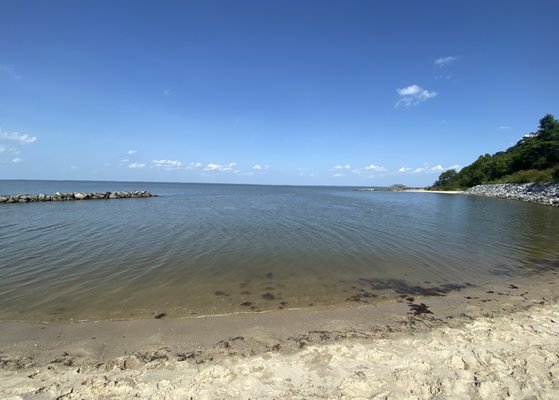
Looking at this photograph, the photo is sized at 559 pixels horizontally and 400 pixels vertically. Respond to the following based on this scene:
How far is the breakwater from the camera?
4014 centimetres

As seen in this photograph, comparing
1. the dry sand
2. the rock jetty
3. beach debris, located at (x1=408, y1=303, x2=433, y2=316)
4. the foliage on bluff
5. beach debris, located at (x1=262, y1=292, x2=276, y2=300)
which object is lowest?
beach debris, located at (x1=408, y1=303, x2=433, y2=316)

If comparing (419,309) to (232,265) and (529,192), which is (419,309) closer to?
(232,265)

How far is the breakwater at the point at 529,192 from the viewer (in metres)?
40.1

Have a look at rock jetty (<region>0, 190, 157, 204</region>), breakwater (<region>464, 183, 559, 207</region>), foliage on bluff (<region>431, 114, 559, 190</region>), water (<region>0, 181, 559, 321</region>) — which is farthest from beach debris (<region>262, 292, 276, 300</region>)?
foliage on bluff (<region>431, 114, 559, 190</region>)

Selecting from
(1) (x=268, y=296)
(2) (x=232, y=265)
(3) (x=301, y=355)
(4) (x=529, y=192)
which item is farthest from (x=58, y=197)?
(4) (x=529, y=192)

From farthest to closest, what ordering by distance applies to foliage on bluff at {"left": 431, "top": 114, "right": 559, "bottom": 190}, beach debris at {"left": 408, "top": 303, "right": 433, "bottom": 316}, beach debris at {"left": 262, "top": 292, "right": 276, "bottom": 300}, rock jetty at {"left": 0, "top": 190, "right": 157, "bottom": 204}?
foliage on bluff at {"left": 431, "top": 114, "right": 559, "bottom": 190} → rock jetty at {"left": 0, "top": 190, "right": 157, "bottom": 204} → beach debris at {"left": 262, "top": 292, "right": 276, "bottom": 300} → beach debris at {"left": 408, "top": 303, "right": 433, "bottom": 316}

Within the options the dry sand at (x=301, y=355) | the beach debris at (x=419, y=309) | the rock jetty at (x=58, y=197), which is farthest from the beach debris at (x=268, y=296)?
the rock jetty at (x=58, y=197)

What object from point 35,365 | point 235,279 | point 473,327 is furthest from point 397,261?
point 35,365

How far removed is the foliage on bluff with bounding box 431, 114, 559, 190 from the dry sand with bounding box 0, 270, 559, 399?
56.5 metres

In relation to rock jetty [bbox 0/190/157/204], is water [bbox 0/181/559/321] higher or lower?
lower

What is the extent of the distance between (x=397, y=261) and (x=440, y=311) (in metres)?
4.67

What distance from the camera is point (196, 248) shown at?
13.6 metres

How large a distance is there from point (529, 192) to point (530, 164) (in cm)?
2413

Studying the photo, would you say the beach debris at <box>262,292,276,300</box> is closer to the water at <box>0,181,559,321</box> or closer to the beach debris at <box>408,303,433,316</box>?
the water at <box>0,181,559,321</box>
